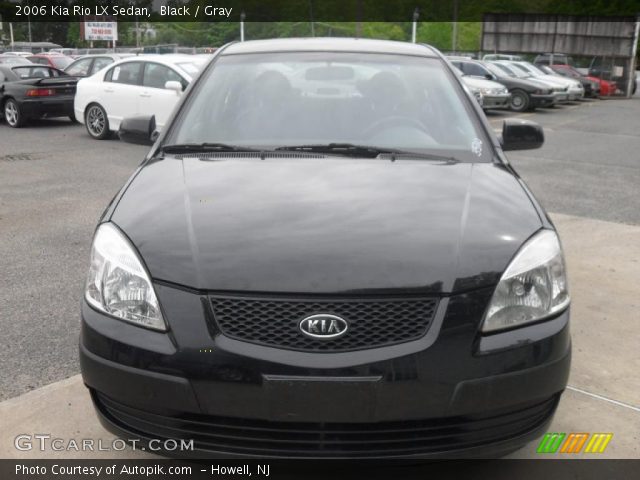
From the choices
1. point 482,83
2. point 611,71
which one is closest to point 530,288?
point 482,83

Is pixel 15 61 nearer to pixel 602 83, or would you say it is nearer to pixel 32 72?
pixel 32 72

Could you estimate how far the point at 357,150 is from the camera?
134 inches

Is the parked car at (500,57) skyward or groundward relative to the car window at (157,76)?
groundward

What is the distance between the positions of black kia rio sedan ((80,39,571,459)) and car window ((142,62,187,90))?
31.5ft

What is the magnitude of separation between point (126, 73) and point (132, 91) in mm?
511

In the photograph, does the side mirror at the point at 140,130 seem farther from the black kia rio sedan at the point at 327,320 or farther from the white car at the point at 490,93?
the white car at the point at 490,93

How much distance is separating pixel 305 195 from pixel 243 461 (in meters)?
1.02

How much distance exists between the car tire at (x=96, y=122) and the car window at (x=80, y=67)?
4.54 meters

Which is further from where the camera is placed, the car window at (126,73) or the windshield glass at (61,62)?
the windshield glass at (61,62)

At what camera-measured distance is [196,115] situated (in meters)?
3.69

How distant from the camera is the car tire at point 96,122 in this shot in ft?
42.6

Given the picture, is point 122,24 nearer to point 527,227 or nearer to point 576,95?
point 576,95

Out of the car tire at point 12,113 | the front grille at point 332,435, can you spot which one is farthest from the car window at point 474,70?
the front grille at point 332,435

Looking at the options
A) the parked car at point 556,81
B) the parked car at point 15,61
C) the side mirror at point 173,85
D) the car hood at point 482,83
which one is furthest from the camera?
the parked car at point 556,81
